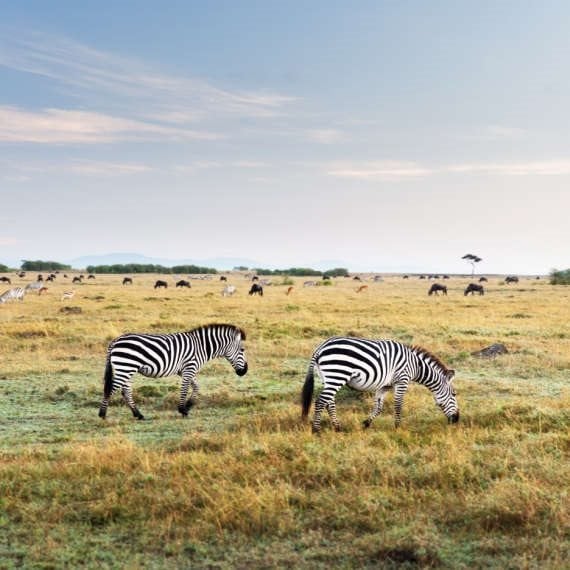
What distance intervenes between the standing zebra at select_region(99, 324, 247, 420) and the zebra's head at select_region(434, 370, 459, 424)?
15.2 feet

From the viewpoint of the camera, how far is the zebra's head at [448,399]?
12.0 meters

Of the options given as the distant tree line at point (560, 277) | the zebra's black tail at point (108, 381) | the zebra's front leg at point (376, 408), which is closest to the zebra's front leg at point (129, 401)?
the zebra's black tail at point (108, 381)

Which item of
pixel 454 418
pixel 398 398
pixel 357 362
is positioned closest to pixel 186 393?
pixel 357 362

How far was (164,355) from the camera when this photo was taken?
13297 millimetres

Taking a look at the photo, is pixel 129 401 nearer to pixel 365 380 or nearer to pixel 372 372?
pixel 365 380

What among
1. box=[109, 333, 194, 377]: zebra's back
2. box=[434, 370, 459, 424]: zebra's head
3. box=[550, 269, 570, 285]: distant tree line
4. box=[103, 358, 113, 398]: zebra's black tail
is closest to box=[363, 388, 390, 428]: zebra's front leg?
box=[434, 370, 459, 424]: zebra's head

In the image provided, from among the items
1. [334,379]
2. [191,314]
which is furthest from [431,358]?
[191,314]

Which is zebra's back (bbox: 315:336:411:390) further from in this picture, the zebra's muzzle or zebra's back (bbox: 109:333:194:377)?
zebra's back (bbox: 109:333:194:377)

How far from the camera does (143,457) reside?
9.38 m

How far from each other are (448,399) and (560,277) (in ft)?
254

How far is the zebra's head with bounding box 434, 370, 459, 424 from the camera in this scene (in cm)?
1198

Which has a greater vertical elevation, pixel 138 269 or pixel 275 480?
pixel 138 269

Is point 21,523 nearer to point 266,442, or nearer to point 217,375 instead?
point 266,442

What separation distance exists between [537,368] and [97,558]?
49.8 feet
